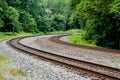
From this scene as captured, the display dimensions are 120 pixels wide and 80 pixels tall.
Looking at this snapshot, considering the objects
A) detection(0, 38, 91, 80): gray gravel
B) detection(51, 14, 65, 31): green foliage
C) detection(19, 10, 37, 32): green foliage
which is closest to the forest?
detection(19, 10, 37, 32): green foliage

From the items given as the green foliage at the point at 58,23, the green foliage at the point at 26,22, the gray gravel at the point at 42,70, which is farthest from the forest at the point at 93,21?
the green foliage at the point at 58,23

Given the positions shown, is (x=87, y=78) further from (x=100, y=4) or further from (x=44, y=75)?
(x=100, y=4)

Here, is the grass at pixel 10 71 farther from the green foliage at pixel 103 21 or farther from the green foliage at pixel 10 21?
the green foliage at pixel 10 21

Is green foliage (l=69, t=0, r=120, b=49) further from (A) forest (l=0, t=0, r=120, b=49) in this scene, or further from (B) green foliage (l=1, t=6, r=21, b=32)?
(B) green foliage (l=1, t=6, r=21, b=32)

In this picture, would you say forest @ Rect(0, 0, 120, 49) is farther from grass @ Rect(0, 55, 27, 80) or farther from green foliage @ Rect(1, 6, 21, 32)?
grass @ Rect(0, 55, 27, 80)

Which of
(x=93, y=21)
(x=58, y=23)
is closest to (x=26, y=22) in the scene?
(x=58, y=23)

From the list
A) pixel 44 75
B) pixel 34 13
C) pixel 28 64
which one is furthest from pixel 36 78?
pixel 34 13

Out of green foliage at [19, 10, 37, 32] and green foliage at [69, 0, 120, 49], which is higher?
green foliage at [69, 0, 120, 49]

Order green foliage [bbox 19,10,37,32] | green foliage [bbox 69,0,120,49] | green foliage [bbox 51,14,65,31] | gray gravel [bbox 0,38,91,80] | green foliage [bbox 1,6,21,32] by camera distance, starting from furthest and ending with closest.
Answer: green foliage [bbox 51,14,65,31] < green foliage [bbox 19,10,37,32] < green foliage [bbox 1,6,21,32] < green foliage [bbox 69,0,120,49] < gray gravel [bbox 0,38,91,80]

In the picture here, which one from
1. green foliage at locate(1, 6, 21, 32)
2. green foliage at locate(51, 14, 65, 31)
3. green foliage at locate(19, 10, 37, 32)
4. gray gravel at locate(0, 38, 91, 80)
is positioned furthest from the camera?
green foliage at locate(51, 14, 65, 31)

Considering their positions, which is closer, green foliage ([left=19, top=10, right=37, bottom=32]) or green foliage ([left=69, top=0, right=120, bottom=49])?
green foliage ([left=69, top=0, right=120, bottom=49])

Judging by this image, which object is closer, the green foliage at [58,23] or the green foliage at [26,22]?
the green foliage at [26,22]

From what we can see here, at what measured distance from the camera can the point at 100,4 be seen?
27500 mm

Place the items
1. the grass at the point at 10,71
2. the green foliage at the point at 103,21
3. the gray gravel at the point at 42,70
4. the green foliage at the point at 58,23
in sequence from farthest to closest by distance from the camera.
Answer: the green foliage at the point at 58,23 → the green foliage at the point at 103,21 → the grass at the point at 10,71 → the gray gravel at the point at 42,70
